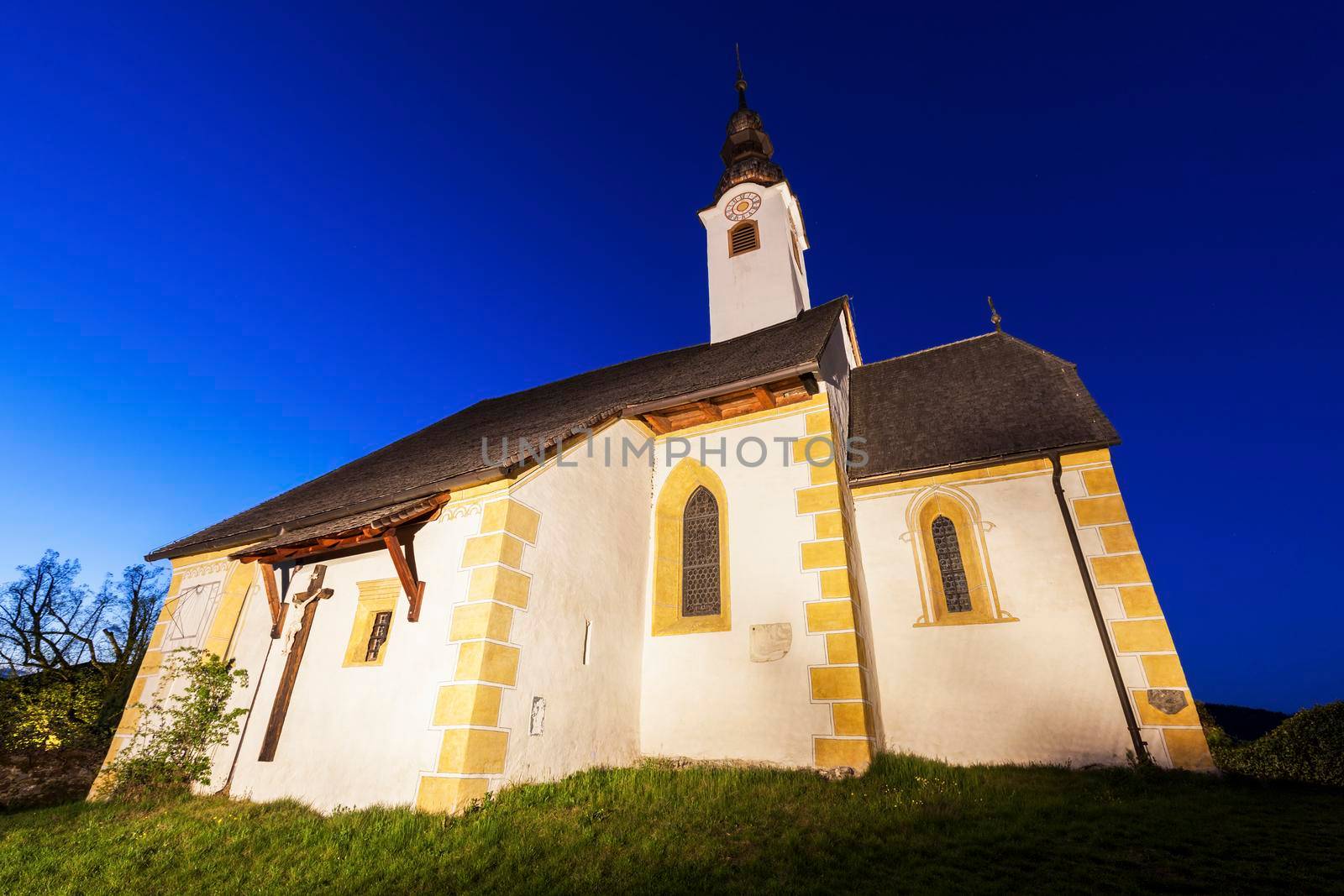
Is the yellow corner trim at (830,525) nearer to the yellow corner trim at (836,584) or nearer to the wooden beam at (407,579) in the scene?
the yellow corner trim at (836,584)

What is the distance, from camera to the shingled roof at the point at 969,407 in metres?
9.95

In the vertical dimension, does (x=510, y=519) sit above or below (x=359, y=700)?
above

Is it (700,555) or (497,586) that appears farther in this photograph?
(700,555)

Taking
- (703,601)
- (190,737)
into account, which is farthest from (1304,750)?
(190,737)

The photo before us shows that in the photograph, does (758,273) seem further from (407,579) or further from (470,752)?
(470,752)

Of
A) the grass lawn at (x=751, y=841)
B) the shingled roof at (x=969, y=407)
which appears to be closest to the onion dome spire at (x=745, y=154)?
the shingled roof at (x=969, y=407)

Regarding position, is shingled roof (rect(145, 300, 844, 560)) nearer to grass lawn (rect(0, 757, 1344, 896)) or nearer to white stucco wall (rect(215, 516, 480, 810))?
white stucco wall (rect(215, 516, 480, 810))

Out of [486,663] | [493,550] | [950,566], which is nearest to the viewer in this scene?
[486,663]

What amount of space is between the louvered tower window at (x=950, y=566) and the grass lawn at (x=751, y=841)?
271cm

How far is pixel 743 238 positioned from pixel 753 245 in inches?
18.7

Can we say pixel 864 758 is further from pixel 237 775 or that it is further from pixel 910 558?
pixel 237 775

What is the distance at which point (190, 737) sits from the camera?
837cm

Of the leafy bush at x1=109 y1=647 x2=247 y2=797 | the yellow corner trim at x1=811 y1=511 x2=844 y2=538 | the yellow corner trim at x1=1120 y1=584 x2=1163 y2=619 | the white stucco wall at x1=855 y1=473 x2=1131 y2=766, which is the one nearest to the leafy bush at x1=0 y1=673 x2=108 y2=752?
the leafy bush at x1=109 y1=647 x2=247 y2=797

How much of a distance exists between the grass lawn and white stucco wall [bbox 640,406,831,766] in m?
0.90
